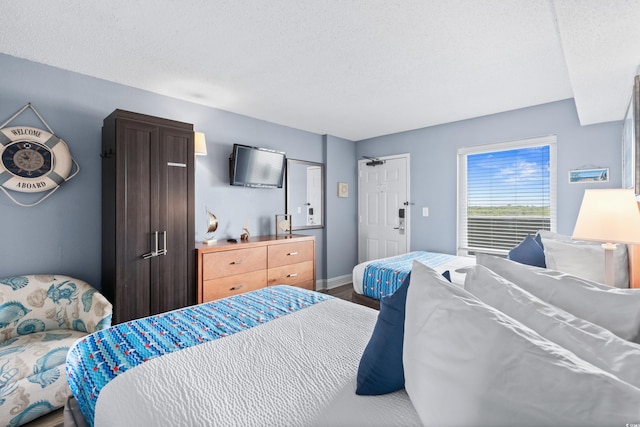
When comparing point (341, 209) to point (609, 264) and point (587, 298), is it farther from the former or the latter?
point (587, 298)

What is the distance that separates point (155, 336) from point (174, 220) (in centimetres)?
155

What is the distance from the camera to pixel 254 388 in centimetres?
100

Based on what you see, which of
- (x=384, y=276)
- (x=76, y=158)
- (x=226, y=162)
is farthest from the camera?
(x=226, y=162)

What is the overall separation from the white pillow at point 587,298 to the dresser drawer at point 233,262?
101 inches

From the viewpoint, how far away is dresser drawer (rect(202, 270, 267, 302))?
294 centimetres

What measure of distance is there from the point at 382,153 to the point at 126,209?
3.84 metres

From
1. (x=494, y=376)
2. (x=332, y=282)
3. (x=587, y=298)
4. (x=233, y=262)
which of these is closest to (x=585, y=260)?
(x=587, y=298)

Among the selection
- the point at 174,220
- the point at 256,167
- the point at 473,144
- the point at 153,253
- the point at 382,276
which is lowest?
the point at 382,276

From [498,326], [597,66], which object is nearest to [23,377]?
[498,326]

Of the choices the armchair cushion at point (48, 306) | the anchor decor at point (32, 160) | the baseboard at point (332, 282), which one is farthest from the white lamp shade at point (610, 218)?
the anchor decor at point (32, 160)

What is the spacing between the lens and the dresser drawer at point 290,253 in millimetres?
3545

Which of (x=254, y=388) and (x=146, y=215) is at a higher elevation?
(x=146, y=215)

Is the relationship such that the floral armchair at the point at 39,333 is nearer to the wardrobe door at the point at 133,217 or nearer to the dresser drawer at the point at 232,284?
the wardrobe door at the point at 133,217

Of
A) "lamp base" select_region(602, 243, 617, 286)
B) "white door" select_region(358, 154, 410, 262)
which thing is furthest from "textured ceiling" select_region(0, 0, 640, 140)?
"white door" select_region(358, 154, 410, 262)
